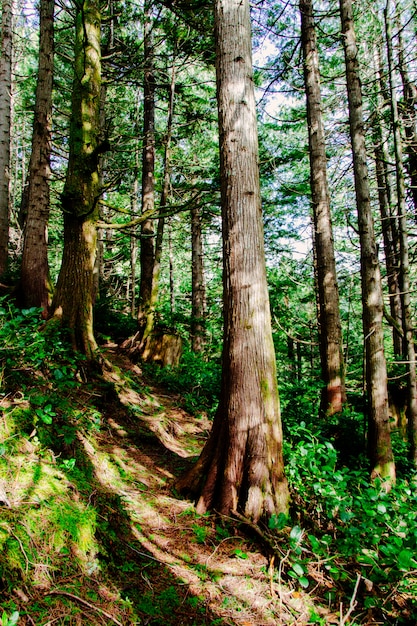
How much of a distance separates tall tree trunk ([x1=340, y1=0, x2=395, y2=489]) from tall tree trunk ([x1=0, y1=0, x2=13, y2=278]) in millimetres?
7885

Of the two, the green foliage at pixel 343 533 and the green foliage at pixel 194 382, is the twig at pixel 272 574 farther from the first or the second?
the green foliage at pixel 194 382

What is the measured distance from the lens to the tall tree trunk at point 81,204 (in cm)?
554

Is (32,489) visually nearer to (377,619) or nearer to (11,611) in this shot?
(11,611)

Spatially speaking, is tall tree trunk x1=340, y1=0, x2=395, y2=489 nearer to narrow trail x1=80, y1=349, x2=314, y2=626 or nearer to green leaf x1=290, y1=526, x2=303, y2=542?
green leaf x1=290, y1=526, x2=303, y2=542

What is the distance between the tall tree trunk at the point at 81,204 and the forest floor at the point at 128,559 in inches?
86.0

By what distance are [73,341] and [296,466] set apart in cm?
364

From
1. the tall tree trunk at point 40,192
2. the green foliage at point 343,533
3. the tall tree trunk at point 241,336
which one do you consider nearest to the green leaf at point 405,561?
the green foliage at point 343,533

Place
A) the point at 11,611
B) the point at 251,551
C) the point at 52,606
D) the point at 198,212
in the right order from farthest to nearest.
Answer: the point at 198,212 → the point at 251,551 → the point at 52,606 → the point at 11,611

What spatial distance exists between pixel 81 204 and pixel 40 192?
2.00 metres

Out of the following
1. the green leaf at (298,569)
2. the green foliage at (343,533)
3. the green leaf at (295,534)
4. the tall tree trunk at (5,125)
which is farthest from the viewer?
the tall tree trunk at (5,125)

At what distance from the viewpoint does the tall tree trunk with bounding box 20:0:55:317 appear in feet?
22.5

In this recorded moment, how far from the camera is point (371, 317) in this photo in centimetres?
509

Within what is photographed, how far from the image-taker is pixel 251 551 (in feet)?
9.71

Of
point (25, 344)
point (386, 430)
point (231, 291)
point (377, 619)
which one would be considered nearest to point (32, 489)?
point (25, 344)
